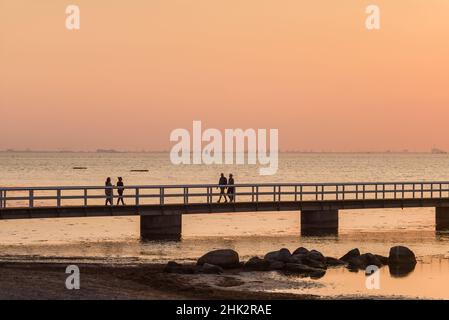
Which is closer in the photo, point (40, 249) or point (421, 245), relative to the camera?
point (40, 249)

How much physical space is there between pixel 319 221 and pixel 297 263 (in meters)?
14.8

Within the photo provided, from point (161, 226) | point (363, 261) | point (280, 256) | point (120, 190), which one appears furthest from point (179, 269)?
point (120, 190)

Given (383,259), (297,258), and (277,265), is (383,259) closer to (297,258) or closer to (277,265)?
(297,258)

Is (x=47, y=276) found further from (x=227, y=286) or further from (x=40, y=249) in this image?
(x=40, y=249)

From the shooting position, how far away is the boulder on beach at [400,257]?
108 feet

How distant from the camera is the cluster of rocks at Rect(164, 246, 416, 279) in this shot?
1155 inches

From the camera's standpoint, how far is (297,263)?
102 ft

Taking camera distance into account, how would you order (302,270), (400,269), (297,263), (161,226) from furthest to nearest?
(161,226), (400,269), (297,263), (302,270)

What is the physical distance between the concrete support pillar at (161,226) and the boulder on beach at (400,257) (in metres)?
11.4

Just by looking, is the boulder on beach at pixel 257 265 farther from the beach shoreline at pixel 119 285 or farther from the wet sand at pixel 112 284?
the wet sand at pixel 112 284

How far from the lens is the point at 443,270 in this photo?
31.7 m
